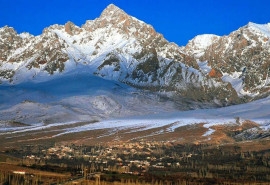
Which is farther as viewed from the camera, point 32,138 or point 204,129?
point 204,129

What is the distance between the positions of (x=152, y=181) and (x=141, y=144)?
68.6 metres

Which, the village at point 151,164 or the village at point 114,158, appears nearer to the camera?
the village at point 151,164

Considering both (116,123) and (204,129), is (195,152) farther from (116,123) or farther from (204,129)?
(116,123)

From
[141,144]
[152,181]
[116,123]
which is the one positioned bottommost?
[152,181]

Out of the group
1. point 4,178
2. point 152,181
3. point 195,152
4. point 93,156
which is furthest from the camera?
point 195,152

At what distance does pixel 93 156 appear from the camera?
98812 millimetres

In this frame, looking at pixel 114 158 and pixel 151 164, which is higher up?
pixel 114 158

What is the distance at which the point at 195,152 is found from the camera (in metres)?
109

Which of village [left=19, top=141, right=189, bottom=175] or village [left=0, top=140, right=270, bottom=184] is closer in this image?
village [left=0, top=140, right=270, bottom=184]

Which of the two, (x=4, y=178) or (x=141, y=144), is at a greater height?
(x=141, y=144)

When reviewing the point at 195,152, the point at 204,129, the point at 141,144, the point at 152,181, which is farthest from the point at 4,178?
the point at 204,129

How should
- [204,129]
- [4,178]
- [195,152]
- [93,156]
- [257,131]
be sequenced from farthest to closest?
1. [204,129]
2. [257,131]
3. [195,152]
4. [93,156]
5. [4,178]

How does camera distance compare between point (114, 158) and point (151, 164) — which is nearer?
point (151, 164)

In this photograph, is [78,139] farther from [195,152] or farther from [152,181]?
[152,181]
